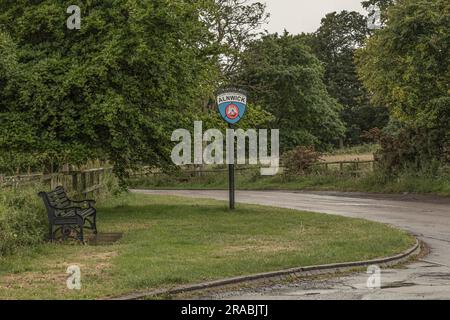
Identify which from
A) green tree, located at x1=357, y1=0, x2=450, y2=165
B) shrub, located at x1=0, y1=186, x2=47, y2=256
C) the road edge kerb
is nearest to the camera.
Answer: the road edge kerb

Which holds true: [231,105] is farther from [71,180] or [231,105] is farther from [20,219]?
[20,219]

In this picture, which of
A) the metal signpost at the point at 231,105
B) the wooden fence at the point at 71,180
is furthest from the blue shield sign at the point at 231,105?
the wooden fence at the point at 71,180

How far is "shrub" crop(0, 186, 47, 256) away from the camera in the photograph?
1287cm

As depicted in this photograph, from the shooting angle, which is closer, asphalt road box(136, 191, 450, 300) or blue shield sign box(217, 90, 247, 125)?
asphalt road box(136, 191, 450, 300)

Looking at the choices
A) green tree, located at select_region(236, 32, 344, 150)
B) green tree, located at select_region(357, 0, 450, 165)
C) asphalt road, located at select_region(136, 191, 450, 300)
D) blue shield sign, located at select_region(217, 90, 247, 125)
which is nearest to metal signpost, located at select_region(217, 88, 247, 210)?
blue shield sign, located at select_region(217, 90, 247, 125)

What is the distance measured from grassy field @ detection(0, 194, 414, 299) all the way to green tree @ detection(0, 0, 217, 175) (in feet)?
7.79

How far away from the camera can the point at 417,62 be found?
28375mm

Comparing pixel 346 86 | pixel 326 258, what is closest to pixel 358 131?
pixel 346 86

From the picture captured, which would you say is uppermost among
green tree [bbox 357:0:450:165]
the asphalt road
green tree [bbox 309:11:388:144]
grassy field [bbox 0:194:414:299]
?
green tree [bbox 309:11:388:144]

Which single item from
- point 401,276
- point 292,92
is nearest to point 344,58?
point 292,92

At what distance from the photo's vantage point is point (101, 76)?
19.6 meters

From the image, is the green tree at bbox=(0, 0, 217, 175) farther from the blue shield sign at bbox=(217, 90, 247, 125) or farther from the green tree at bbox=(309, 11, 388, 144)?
the green tree at bbox=(309, 11, 388, 144)

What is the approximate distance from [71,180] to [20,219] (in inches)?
349
